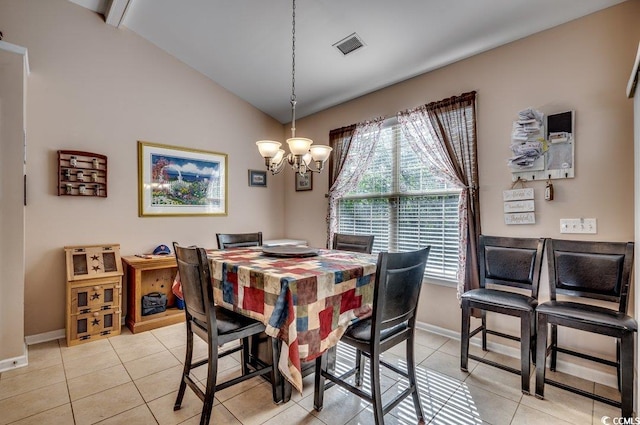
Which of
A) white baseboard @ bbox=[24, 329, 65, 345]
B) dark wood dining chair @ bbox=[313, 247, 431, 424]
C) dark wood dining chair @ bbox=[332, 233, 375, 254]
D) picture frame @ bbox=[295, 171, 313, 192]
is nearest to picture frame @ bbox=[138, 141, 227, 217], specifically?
picture frame @ bbox=[295, 171, 313, 192]

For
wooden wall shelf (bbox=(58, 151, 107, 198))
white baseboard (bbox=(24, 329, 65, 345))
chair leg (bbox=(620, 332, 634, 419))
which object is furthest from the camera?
wooden wall shelf (bbox=(58, 151, 107, 198))

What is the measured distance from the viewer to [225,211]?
4289 millimetres

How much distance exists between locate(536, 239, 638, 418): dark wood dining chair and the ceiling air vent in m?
2.36

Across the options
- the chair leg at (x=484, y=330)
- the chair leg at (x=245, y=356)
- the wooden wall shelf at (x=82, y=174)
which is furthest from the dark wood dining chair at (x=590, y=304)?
the wooden wall shelf at (x=82, y=174)

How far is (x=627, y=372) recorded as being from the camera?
183cm

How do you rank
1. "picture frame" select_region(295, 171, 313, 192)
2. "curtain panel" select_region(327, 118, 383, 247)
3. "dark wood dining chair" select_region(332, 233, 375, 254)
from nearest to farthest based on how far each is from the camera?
"dark wood dining chair" select_region(332, 233, 375, 254) < "curtain panel" select_region(327, 118, 383, 247) < "picture frame" select_region(295, 171, 313, 192)

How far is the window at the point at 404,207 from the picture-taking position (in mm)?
3170

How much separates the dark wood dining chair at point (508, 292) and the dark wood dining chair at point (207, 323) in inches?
60.3

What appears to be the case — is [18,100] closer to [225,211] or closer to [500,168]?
[225,211]

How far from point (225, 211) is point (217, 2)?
2.41m

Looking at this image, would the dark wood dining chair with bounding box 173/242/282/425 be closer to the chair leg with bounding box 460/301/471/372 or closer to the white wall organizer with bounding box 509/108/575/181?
the chair leg with bounding box 460/301/471/372

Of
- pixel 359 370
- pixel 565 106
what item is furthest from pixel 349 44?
pixel 359 370

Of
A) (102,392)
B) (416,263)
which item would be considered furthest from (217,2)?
(102,392)

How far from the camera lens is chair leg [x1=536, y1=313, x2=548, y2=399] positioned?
209 cm
